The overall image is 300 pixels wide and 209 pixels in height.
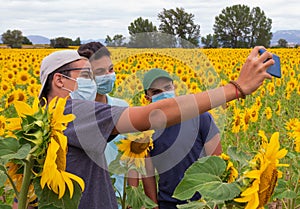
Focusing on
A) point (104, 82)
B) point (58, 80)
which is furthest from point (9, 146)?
point (104, 82)

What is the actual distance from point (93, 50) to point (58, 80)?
1.14 m

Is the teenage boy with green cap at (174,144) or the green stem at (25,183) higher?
the green stem at (25,183)

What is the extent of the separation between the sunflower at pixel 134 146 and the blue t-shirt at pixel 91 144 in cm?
18

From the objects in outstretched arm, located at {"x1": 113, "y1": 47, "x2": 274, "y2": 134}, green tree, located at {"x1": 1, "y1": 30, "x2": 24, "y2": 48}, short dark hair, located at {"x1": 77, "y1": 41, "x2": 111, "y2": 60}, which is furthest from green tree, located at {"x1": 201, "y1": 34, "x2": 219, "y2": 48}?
outstretched arm, located at {"x1": 113, "y1": 47, "x2": 274, "y2": 134}

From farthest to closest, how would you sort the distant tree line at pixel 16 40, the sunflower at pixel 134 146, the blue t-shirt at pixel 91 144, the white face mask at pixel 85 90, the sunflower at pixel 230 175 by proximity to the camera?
1. the distant tree line at pixel 16 40
2. the white face mask at pixel 85 90
3. the sunflower at pixel 134 146
4. the blue t-shirt at pixel 91 144
5. the sunflower at pixel 230 175

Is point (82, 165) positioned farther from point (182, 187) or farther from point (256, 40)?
point (256, 40)

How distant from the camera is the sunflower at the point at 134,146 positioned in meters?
1.93

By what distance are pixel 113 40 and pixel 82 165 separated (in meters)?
1.23

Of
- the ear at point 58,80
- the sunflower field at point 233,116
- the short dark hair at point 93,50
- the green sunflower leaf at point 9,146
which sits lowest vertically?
the sunflower field at point 233,116

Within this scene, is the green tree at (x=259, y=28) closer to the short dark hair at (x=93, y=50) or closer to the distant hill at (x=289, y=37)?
the distant hill at (x=289, y=37)

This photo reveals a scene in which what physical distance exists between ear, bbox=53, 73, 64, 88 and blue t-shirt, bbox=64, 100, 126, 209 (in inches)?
14.0

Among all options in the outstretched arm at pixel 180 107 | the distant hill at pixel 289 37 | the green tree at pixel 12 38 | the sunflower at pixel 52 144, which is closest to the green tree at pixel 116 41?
the outstretched arm at pixel 180 107

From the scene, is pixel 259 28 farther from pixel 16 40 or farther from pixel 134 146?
pixel 134 146

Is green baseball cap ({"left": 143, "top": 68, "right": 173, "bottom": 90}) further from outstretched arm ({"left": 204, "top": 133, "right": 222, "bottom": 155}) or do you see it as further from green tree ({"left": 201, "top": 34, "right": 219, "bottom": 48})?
green tree ({"left": 201, "top": 34, "right": 219, "bottom": 48})
